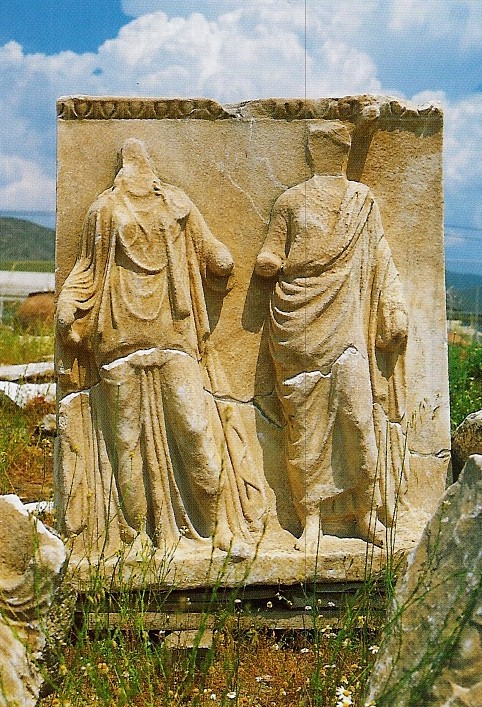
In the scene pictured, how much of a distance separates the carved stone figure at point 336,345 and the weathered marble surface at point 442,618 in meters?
1.43

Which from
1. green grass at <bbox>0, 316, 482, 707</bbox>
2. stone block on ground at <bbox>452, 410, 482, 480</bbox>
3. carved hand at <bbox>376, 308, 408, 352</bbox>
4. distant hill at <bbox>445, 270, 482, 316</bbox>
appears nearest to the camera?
green grass at <bbox>0, 316, 482, 707</bbox>

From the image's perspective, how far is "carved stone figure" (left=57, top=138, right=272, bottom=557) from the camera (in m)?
4.59

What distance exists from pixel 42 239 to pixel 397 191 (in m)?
15.9

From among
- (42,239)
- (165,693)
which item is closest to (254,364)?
(165,693)

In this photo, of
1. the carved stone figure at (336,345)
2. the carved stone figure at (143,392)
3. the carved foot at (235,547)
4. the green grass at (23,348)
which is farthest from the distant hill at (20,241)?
the carved foot at (235,547)

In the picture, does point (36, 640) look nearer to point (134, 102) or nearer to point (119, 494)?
point (119, 494)

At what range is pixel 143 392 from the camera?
4.61 m

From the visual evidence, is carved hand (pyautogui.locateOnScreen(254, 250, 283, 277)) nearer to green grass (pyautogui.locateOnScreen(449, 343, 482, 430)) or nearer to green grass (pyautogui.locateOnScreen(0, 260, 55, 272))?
green grass (pyautogui.locateOnScreen(449, 343, 482, 430))

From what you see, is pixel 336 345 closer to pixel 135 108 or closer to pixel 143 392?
pixel 143 392

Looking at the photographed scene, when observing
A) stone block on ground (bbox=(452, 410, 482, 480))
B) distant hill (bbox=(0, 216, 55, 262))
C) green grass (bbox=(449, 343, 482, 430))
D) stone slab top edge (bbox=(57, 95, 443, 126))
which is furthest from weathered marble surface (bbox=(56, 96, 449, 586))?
distant hill (bbox=(0, 216, 55, 262))

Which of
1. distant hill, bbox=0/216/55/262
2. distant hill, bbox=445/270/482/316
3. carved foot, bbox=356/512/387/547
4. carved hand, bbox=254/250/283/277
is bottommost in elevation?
carved foot, bbox=356/512/387/547

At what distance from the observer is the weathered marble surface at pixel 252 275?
4.70 metres

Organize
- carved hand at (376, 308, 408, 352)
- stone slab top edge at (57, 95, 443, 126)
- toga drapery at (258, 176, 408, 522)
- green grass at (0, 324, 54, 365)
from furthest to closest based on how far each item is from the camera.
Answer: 1. green grass at (0, 324, 54, 365)
2. stone slab top edge at (57, 95, 443, 126)
3. carved hand at (376, 308, 408, 352)
4. toga drapery at (258, 176, 408, 522)

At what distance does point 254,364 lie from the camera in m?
4.86
